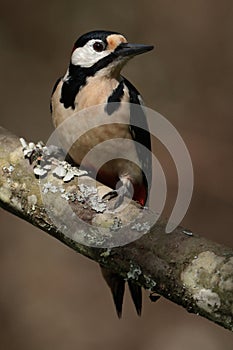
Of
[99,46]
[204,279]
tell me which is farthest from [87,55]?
[204,279]

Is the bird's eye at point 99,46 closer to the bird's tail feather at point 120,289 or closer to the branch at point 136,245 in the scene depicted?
the branch at point 136,245

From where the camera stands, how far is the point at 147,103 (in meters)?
4.37

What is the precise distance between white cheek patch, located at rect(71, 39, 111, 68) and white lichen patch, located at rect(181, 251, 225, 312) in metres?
1.00

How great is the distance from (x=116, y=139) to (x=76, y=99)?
0.18m

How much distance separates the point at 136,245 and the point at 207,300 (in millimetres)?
242

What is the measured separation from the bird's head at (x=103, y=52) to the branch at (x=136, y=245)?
0.48 metres

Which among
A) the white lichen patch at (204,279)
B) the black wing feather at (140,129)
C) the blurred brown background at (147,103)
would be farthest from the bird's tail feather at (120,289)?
the blurred brown background at (147,103)

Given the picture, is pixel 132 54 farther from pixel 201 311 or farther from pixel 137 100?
pixel 201 311

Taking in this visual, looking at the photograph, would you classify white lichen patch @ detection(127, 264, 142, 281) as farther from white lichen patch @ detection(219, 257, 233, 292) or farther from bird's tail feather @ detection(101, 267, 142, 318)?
bird's tail feather @ detection(101, 267, 142, 318)

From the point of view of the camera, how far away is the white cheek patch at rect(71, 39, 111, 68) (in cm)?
235

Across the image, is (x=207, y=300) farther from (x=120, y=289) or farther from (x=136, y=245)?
(x=120, y=289)

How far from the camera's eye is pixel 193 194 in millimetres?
4113

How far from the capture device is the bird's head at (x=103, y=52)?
2326mm

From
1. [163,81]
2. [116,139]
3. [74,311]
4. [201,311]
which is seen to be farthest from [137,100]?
[163,81]
